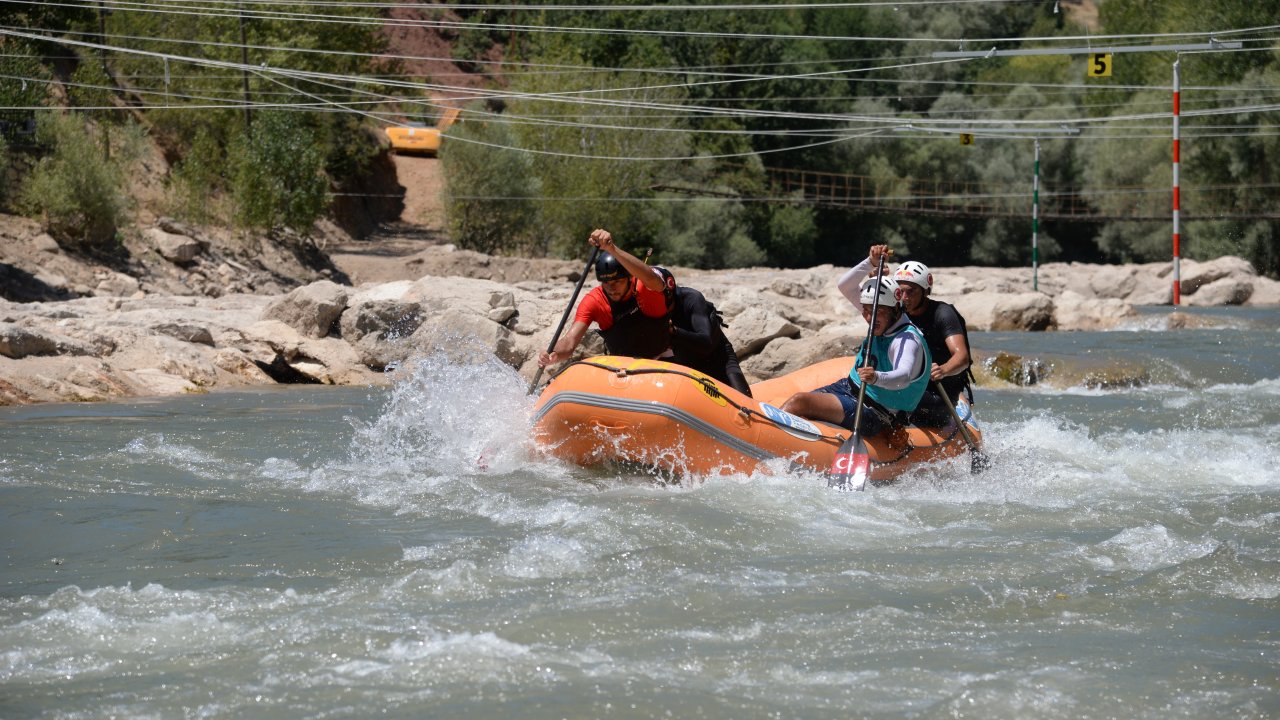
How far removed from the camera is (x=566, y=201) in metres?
31.3

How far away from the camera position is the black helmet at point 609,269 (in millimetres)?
8055

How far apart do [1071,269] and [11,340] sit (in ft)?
106

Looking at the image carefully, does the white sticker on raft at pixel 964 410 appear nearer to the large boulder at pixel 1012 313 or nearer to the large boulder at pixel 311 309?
the large boulder at pixel 311 309

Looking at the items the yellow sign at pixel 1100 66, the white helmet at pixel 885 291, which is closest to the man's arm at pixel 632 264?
the white helmet at pixel 885 291

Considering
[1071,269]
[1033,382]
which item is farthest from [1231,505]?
[1071,269]

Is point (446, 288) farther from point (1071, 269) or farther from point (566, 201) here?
point (1071, 269)

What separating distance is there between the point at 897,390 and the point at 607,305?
1816 millimetres

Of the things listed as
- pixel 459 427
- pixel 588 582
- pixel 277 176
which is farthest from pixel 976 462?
pixel 277 176

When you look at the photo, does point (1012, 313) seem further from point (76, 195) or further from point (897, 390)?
point (897, 390)

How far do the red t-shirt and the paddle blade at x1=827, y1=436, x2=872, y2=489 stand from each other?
4.77ft

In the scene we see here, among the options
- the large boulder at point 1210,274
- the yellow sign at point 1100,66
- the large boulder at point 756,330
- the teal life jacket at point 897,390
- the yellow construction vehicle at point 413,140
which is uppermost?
the yellow sign at point 1100,66

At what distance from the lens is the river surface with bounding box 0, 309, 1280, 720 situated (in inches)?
170

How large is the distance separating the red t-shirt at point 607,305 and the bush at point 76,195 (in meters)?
14.0

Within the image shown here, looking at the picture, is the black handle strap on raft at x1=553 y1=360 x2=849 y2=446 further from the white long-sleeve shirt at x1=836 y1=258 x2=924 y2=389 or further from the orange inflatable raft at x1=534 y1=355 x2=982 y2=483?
the white long-sleeve shirt at x1=836 y1=258 x2=924 y2=389
